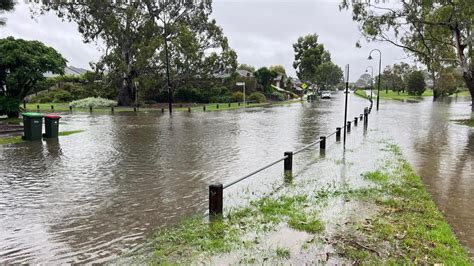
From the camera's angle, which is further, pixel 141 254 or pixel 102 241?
pixel 102 241

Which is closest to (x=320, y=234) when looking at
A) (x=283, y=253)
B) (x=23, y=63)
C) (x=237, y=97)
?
(x=283, y=253)

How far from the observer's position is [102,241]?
16.3ft

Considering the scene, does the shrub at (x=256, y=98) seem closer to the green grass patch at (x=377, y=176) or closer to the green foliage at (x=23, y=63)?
the green foliage at (x=23, y=63)

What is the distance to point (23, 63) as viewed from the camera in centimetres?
1872

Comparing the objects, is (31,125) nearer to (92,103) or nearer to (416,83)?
(92,103)

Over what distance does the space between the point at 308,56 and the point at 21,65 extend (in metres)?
75.5

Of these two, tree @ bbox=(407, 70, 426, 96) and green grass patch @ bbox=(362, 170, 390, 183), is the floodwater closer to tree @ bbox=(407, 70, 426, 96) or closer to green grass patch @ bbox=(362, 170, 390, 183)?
green grass patch @ bbox=(362, 170, 390, 183)

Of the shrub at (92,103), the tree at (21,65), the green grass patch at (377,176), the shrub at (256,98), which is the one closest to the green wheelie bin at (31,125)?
the tree at (21,65)

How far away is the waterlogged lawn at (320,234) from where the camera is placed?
14.2ft

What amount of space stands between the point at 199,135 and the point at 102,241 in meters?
12.0

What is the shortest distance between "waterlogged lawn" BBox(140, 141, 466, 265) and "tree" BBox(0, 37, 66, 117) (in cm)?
1697

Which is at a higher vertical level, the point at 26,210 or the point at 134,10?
the point at 134,10

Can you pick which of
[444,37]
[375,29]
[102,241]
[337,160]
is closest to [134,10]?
[375,29]

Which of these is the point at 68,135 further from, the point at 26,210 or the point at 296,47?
the point at 296,47
